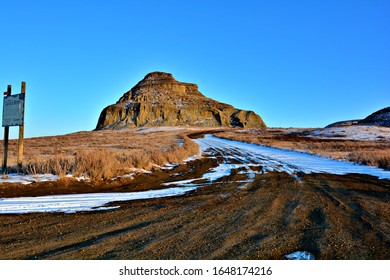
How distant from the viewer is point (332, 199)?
7750mm

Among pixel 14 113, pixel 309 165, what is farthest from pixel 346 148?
pixel 14 113

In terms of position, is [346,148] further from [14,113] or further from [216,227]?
[216,227]

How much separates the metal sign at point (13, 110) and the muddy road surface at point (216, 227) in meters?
3.73

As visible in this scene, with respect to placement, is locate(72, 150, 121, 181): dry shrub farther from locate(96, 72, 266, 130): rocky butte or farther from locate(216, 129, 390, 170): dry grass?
locate(96, 72, 266, 130): rocky butte

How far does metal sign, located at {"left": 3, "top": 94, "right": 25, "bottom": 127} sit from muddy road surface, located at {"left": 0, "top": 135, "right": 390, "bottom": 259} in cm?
373

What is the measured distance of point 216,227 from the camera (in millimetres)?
5312

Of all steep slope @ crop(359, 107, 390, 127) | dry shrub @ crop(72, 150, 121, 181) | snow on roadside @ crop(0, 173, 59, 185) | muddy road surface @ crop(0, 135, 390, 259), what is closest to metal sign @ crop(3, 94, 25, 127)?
snow on roadside @ crop(0, 173, 59, 185)

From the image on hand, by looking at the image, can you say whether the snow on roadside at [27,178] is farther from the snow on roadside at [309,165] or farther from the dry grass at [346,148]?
the dry grass at [346,148]

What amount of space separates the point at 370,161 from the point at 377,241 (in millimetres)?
13583

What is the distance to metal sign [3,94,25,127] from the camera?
39.1ft

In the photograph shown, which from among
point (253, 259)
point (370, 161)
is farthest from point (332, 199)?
point (370, 161)
